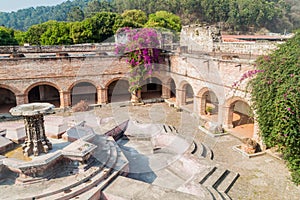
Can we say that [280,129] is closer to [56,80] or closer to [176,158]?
[176,158]

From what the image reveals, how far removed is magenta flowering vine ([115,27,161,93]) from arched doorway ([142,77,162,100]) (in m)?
1.88

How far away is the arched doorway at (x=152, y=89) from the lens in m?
20.2

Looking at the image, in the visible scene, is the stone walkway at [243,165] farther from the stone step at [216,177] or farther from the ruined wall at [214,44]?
the ruined wall at [214,44]

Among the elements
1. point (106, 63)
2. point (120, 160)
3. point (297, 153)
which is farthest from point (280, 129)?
point (106, 63)

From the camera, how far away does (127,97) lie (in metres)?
20.2

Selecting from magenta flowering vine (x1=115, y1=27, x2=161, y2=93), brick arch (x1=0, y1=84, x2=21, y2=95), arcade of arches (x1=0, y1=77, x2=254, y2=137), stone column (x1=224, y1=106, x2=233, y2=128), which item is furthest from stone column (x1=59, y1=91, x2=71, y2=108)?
stone column (x1=224, y1=106, x2=233, y2=128)

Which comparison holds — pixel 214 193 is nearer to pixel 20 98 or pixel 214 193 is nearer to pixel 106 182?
pixel 106 182

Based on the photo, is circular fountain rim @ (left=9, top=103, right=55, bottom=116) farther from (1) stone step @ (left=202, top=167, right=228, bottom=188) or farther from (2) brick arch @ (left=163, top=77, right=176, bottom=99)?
(2) brick arch @ (left=163, top=77, right=176, bottom=99)

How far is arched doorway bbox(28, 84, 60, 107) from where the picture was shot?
1964 cm

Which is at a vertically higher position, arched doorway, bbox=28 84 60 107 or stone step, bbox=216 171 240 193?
arched doorway, bbox=28 84 60 107

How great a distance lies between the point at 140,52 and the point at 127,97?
4.36 metres

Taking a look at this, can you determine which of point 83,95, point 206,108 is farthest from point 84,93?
point 206,108

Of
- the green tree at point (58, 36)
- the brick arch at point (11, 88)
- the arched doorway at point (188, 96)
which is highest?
the green tree at point (58, 36)

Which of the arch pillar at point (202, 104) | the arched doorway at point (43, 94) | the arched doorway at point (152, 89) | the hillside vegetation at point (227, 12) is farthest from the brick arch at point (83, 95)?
the hillside vegetation at point (227, 12)
